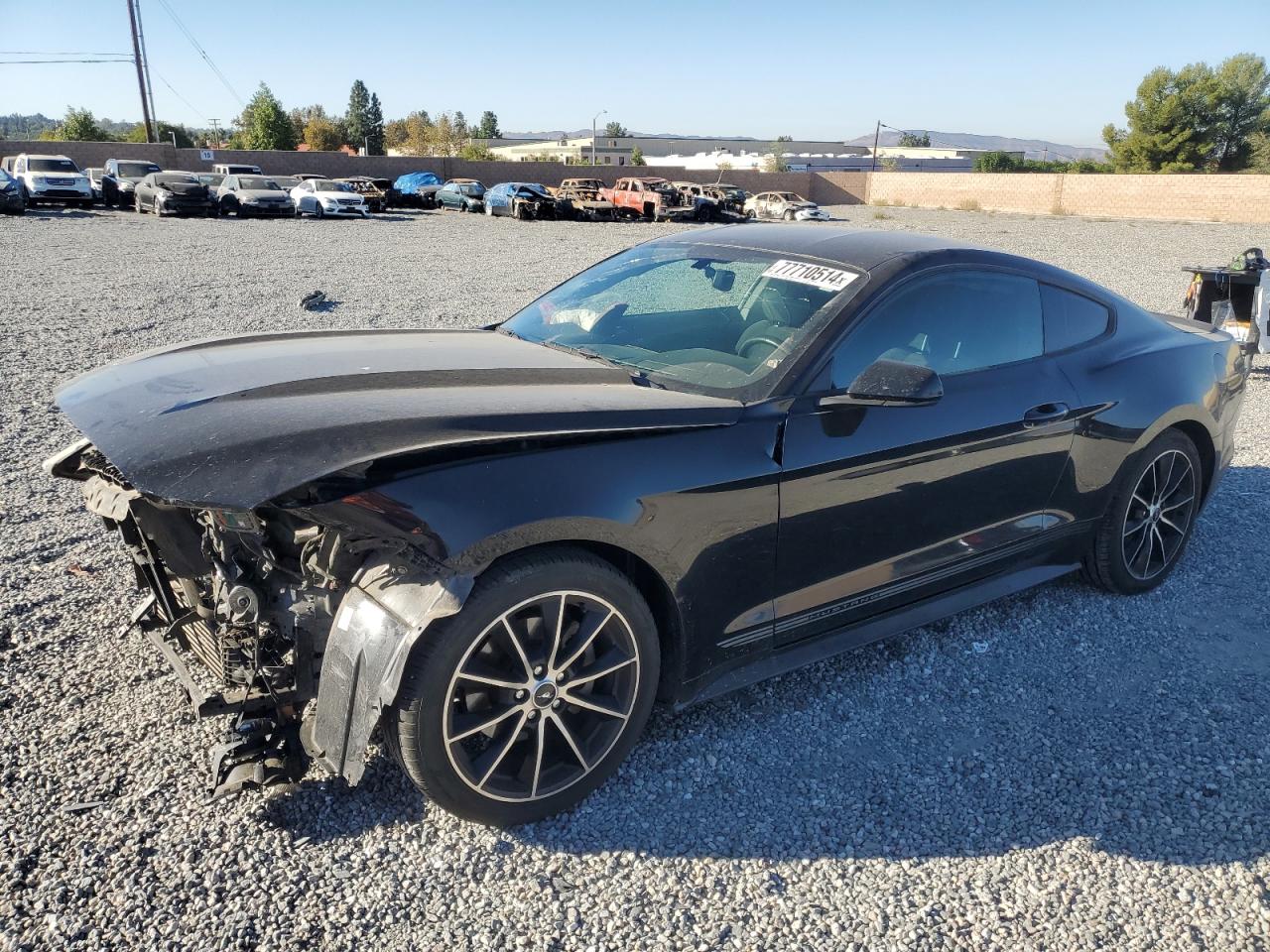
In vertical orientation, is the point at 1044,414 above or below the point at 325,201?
above

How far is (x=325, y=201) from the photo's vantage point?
2886 centimetres

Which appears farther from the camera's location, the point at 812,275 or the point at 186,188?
the point at 186,188

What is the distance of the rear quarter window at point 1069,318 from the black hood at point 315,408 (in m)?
1.77

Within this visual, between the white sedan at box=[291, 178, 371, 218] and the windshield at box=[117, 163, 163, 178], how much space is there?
482cm

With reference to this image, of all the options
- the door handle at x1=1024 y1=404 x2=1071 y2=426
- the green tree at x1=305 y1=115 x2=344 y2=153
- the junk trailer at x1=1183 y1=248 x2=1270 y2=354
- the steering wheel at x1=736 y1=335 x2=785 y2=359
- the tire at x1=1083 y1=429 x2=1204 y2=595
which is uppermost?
the green tree at x1=305 y1=115 x2=344 y2=153

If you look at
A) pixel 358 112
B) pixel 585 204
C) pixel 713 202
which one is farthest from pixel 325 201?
pixel 358 112

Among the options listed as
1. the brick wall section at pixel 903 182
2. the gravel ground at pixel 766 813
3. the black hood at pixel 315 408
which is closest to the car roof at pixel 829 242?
the black hood at pixel 315 408

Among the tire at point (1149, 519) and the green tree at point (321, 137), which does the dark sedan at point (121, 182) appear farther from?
the green tree at point (321, 137)

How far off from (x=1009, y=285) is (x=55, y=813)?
3.79 metres

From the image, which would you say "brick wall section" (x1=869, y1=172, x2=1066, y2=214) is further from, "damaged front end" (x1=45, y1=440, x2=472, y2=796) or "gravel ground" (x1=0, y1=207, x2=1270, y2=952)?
"damaged front end" (x1=45, y1=440, x2=472, y2=796)

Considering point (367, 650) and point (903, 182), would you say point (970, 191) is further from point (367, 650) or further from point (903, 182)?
point (367, 650)

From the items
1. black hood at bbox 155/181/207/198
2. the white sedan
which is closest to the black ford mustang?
black hood at bbox 155/181/207/198

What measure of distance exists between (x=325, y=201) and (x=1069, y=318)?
28.8 metres

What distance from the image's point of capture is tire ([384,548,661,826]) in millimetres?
2375
